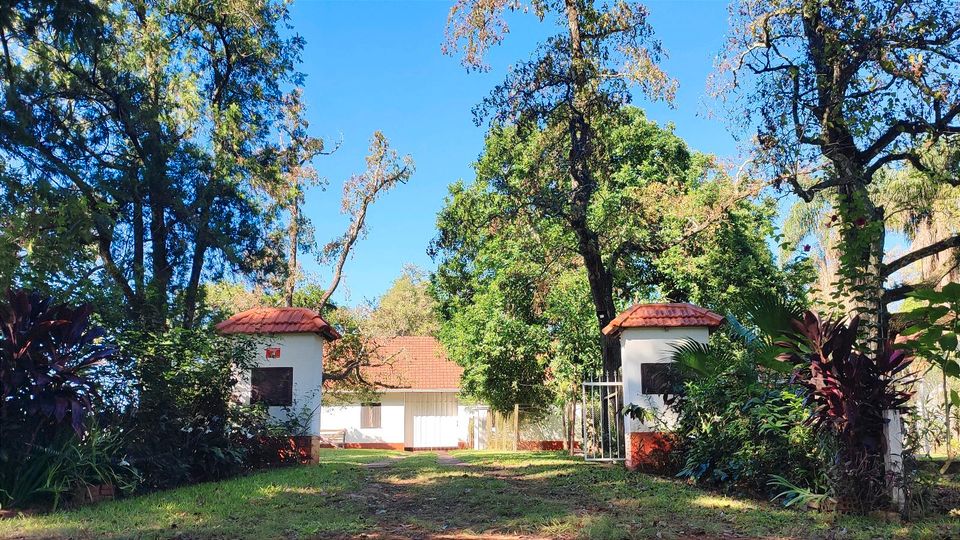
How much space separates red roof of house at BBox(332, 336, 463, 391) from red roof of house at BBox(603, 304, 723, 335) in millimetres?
17353

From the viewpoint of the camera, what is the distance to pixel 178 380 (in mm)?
9469

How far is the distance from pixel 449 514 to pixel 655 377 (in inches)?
222

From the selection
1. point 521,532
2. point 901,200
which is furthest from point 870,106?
point 901,200

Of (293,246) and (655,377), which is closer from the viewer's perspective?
(655,377)

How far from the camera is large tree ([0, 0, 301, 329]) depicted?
976 cm

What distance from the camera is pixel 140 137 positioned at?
43.6 ft

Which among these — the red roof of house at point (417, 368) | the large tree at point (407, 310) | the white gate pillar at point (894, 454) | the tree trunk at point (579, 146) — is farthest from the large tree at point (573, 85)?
the large tree at point (407, 310)

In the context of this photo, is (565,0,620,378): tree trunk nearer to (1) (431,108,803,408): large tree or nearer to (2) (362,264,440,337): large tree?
(1) (431,108,803,408): large tree

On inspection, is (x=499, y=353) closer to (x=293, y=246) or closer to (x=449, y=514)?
(x=293, y=246)

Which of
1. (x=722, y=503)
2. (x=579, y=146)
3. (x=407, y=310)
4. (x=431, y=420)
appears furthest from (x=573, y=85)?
(x=407, y=310)

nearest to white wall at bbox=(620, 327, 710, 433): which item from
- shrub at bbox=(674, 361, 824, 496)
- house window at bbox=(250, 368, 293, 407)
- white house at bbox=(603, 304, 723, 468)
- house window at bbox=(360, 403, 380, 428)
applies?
white house at bbox=(603, 304, 723, 468)

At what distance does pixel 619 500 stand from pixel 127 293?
8.36 m

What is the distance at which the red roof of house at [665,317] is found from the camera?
467 inches

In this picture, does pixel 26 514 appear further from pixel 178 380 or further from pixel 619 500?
pixel 619 500
